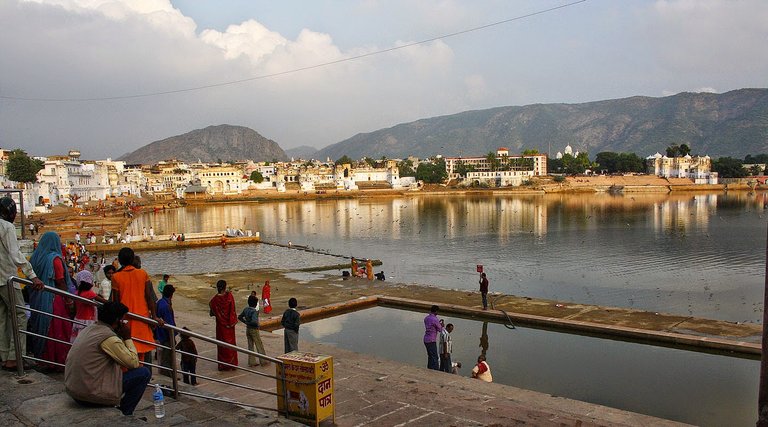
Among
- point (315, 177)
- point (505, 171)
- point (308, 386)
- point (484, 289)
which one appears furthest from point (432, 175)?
point (308, 386)

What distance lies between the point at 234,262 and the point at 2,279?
30867 mm

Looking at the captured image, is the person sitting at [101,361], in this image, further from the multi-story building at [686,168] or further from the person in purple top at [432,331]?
the multi-story building at [686,168]

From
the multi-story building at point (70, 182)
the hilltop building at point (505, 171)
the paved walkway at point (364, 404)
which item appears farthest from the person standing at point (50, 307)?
the hilltop building at point (505, 171)

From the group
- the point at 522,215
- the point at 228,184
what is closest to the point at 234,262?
the point at 522,215

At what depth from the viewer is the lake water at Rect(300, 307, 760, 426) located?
35.2ft

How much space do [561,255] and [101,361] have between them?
115ft

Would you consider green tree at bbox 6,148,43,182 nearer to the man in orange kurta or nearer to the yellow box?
the man in orange kurta

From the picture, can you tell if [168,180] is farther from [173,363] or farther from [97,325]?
[97,325]

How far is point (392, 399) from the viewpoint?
8117mm

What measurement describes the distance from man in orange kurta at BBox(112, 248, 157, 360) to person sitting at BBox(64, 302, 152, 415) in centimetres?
176

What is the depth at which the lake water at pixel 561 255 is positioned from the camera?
2425 cm

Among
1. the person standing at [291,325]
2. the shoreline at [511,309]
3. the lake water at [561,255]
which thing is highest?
the person standing at [291,325]

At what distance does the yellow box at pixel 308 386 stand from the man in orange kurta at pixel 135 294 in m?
1.64

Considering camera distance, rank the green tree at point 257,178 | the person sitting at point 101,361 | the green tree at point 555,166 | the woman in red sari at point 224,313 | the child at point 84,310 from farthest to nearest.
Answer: the green tree at point 555,166 → the green tree at point 257,178 → the woman in red sari at point 224,313 → the child at point 84,310 → the person sitting at point 101,361
